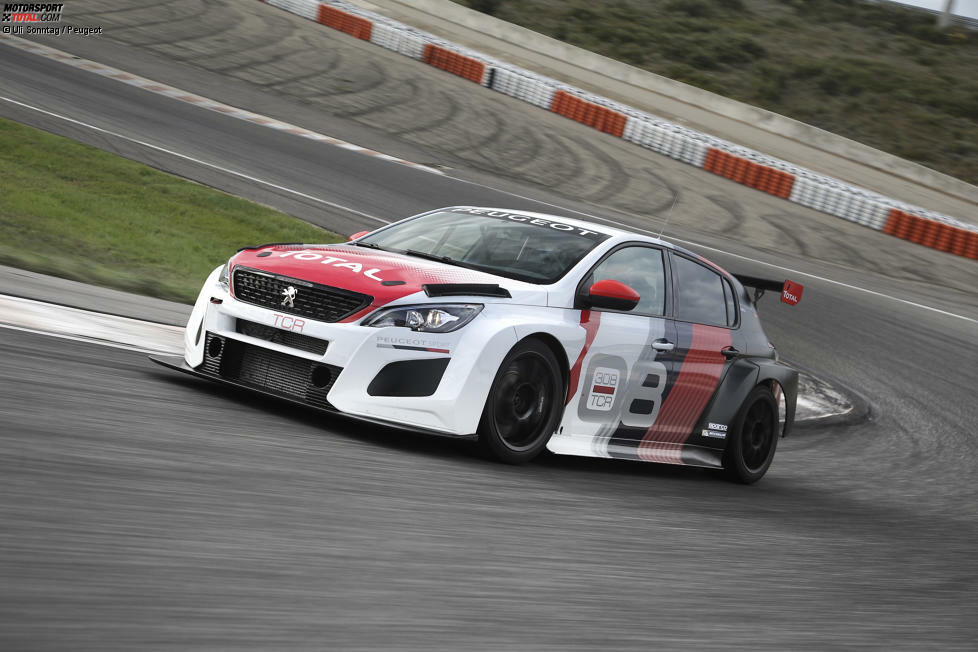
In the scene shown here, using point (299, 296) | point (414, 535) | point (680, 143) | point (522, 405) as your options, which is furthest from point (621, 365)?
point (680, 143)

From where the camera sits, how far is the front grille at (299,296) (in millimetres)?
6344

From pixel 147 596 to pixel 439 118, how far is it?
86.4 feet

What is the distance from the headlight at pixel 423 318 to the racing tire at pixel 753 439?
2.74 m

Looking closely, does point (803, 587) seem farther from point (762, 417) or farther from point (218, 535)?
point (762, 417)

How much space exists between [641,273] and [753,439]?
1.63m

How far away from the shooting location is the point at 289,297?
6.51m

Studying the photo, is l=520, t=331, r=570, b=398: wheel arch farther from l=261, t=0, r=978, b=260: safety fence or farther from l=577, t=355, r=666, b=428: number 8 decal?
l=261, t=0, r=978, b=260: safety fence

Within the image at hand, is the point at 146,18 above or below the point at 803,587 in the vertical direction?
above

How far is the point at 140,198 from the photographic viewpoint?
14.9m

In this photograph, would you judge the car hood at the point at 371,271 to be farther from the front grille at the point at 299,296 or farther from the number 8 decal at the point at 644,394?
the number 8 decal at the point at 644,394

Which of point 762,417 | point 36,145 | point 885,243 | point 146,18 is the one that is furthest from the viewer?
Answer: point 146,18

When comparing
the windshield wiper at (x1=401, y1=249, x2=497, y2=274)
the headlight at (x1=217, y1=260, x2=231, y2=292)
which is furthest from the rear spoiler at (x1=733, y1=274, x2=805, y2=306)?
the headlight at (x1=217, y1=260, x2=231, y2=292)

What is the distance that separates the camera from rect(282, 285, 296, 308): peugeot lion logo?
6500mm

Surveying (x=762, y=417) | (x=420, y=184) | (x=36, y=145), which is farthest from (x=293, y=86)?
(x=762, y=417)
